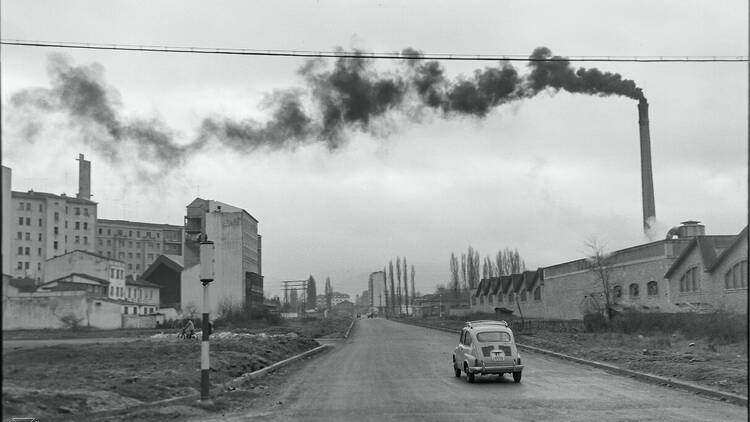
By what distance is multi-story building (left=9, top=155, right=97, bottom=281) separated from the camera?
372 feet

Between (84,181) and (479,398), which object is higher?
(84,181)

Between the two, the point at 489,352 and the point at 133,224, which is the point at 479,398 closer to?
the point at 489,352

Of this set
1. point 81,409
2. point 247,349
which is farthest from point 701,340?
point 81,409

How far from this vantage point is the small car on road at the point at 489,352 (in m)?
21.0

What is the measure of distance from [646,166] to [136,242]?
123m

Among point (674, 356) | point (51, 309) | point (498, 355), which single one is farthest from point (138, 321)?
point (674, 356)

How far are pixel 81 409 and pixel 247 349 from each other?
1631 cm

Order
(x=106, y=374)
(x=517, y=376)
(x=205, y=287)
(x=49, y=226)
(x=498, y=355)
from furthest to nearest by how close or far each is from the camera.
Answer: (x=49, y=226) → (x=517, y=376) → (x=498, y=355) → (x=106, y=374) → (x=205, y=287)

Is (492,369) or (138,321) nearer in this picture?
(492,369)

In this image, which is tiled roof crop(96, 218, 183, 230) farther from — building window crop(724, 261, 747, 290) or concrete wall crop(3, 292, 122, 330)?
building window crop(724, 261, 747, 290)

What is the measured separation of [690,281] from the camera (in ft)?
152

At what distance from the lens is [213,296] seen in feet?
255

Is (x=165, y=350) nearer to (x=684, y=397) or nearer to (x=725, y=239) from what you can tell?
(x=684, y=397)

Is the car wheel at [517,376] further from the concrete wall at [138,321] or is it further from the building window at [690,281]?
the concrete wall at [138,321]
